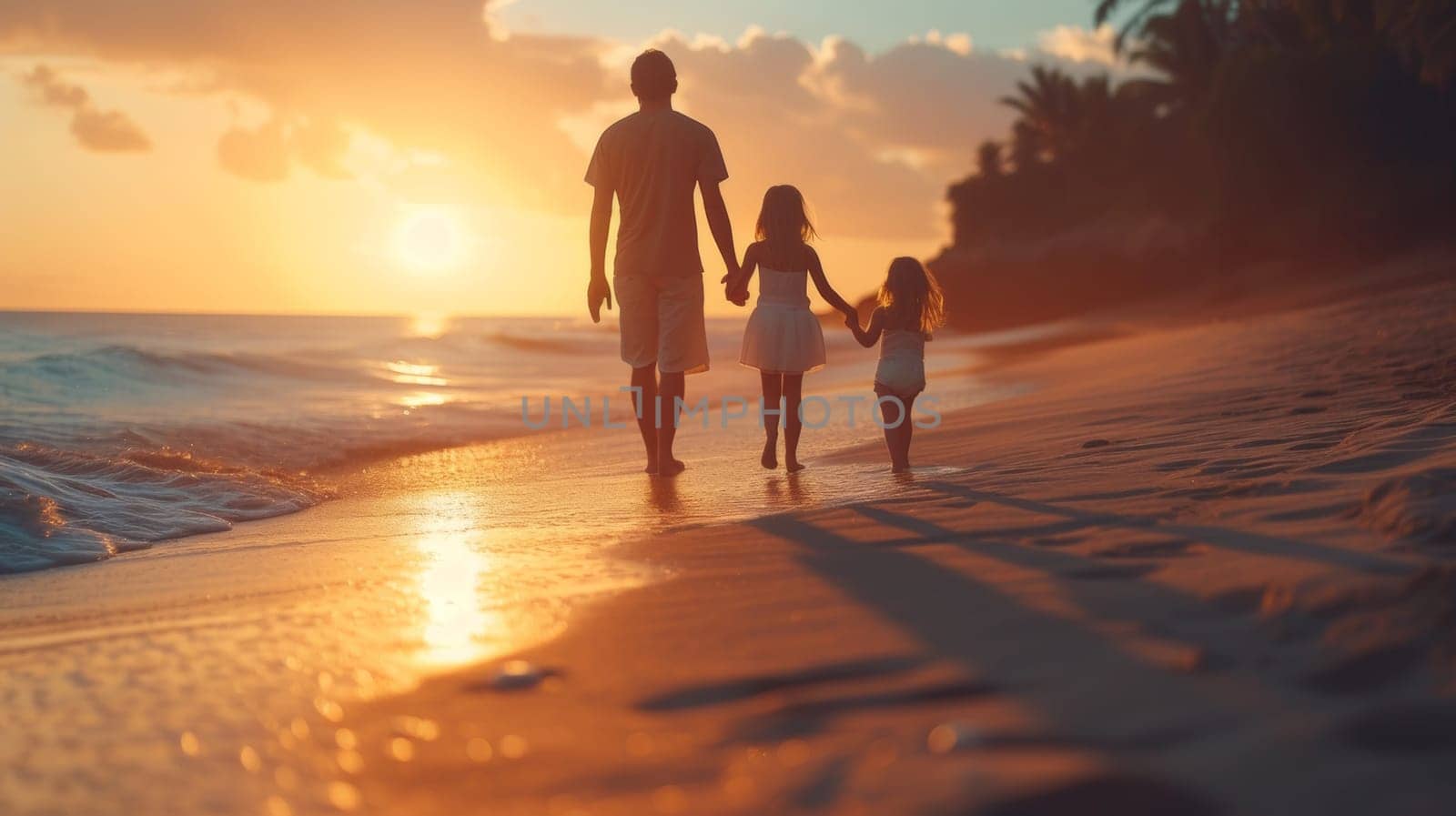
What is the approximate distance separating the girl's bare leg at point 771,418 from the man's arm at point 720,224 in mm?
576

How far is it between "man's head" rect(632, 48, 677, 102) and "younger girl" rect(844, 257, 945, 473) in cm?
148

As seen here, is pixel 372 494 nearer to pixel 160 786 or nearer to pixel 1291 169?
pixel 160 786

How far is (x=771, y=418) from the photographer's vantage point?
5891mm

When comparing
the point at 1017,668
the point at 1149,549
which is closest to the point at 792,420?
the point at 1149,549

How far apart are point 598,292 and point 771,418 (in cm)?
112

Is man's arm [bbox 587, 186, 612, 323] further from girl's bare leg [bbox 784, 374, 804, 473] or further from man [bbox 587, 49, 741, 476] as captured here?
girl's bare leg [bbox 784, 374, 804, 473]

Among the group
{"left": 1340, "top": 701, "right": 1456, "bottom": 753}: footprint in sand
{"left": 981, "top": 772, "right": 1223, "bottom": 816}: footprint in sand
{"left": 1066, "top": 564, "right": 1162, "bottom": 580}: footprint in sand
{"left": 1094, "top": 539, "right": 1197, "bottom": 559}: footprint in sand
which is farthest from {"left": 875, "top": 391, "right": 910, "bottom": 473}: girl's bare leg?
{"left": 981, "top": 772, "right": 1223, "bottom": 816}: footprint in sand

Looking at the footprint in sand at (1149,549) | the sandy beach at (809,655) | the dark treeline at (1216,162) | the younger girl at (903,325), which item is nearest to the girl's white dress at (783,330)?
the younger girl at (903,325)

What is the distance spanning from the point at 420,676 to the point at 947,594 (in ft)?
3.72

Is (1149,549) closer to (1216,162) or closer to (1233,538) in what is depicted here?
(1233,538)

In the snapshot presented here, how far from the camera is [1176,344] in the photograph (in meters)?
12.1

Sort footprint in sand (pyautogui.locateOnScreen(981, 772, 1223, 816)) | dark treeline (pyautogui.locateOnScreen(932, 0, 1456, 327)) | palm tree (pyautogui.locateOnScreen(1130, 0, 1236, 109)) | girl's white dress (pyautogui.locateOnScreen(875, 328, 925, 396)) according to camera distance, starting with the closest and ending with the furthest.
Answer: footprint in sand (pyautogui.locateOnScreen(981, 772, 1223, 816)) < girl's white dress (pyautogui.locateOnScreen(875, 328, 925, 396)) < dark treeline (pyautogui.locateOnScreen(932, 0, 1456, 327)) < palm tree (pyautogui.locateOnScreen(1130, 0, 1236, 109))

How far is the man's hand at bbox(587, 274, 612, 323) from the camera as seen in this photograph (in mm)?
5996

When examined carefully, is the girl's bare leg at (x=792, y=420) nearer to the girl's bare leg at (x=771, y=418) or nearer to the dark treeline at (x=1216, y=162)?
the girl's bare leg at (x=771, y=418)
